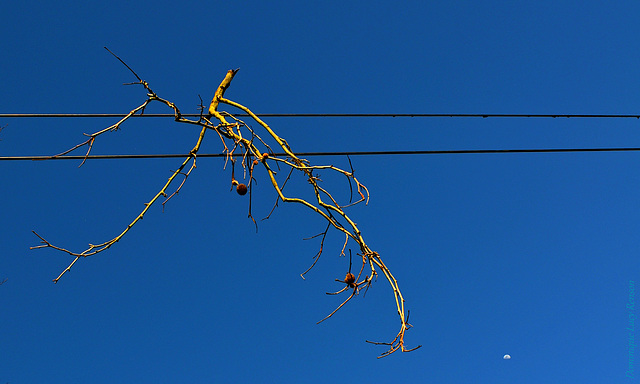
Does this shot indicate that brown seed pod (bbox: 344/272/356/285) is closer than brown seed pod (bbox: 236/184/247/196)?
Yes

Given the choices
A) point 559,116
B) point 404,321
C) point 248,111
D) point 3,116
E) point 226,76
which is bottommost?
point 404,321

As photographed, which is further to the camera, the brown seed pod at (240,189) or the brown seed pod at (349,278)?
the brown seed pod at (240,189)

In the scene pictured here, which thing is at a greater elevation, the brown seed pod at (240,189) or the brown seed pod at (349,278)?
the brown seed pod at (240,189)

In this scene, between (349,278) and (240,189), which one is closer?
(349,278)

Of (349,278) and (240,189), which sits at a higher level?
(240,189)

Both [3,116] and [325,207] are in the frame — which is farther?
[3,116]

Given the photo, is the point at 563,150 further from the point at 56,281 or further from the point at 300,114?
the point at 56,281

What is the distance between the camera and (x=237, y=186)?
2.34 metres

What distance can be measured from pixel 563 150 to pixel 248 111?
3382 mm

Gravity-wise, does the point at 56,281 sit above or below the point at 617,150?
below

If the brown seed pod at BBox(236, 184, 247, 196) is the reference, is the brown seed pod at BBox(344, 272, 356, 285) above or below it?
below

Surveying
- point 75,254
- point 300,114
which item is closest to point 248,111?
point 75,254

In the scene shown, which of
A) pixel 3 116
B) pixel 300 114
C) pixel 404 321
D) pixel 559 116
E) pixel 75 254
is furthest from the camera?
pixel 559 116

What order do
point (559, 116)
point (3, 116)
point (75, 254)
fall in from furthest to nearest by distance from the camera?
point (559, 116), point (3, 116), point (75, 254)
